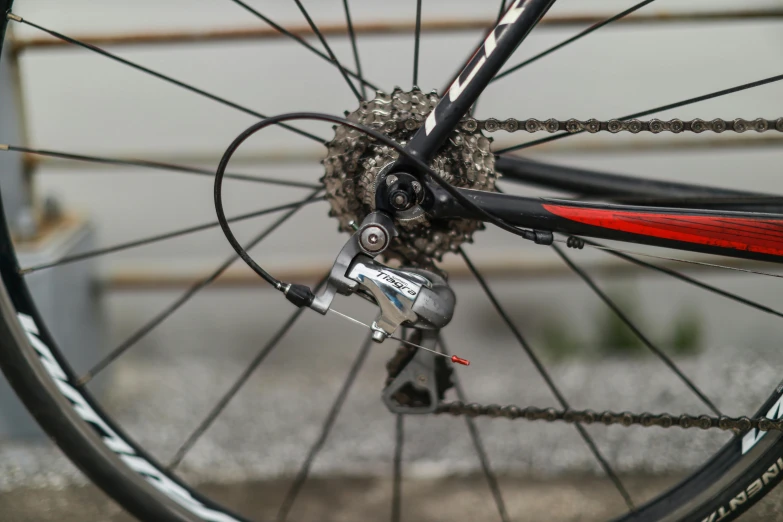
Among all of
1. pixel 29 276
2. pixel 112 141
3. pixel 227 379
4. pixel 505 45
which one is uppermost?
pixel 505 45

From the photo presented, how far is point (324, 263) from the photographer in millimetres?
Answer: 1813

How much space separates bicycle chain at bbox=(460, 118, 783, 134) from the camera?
2.98ft

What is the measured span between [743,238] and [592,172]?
0.31 meters

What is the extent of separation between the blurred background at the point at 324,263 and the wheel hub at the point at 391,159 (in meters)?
0.62

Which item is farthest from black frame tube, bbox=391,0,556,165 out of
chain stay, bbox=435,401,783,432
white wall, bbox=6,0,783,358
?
white wall, bbox=6,0,783,358

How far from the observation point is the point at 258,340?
1939 mm

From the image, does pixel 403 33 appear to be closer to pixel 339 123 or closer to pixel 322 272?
pixel 322 272

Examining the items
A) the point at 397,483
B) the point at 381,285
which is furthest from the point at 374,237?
the point at 397,483

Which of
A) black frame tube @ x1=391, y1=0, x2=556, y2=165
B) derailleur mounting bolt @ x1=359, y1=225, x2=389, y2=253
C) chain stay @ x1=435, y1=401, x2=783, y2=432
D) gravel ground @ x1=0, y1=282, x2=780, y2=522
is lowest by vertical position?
gravel ground @ x1=0, y1=282, x2=780, y2=522

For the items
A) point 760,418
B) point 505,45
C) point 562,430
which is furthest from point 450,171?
point 562,430

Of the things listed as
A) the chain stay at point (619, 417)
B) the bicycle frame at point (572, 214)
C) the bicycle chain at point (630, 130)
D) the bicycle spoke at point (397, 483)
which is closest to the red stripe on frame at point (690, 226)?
A: the bicycle frame at point (572, 214)

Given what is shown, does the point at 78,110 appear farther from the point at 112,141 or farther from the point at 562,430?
the point at 562,430

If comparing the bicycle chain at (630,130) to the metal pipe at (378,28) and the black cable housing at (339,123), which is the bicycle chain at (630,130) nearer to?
the black cable housing at (339,123)

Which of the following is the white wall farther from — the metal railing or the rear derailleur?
the rear derailleur
